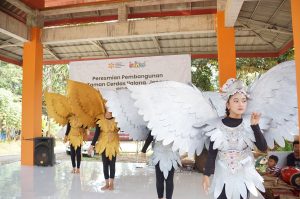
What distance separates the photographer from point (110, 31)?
680 centimetres

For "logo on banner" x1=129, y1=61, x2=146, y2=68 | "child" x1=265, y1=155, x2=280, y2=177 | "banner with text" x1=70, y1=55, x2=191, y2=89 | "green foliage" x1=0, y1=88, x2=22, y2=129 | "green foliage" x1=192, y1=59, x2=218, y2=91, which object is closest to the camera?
"child" x1=265, y1=155, x2=280, y2=177

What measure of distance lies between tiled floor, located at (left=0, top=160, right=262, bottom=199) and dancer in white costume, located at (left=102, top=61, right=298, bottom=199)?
84.3 inches

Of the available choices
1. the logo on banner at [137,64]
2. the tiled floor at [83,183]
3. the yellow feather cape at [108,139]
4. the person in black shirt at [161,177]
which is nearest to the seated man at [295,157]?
the tiled floor at [83,183]

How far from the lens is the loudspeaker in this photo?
23.5 ft

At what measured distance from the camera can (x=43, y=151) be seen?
7.21 metres

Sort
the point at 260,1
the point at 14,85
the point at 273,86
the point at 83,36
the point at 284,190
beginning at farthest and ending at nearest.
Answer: the point at 14,85 < the point at 83,36 < the point at 260,1 < the point at 284,190 < the point at 273,86

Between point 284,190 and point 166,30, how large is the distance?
12.8 ft

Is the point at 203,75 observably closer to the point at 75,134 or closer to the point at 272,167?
the point at 75,134

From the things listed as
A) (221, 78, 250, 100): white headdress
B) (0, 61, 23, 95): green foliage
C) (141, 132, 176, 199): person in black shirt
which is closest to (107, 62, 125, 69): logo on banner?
(141, 132, 176, 199): person in black shirt

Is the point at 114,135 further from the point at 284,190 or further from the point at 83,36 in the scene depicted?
the point at 83,36

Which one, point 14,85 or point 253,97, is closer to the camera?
point 253,97

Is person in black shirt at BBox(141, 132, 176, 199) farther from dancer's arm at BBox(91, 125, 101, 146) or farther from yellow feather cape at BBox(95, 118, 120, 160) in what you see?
dancer's arm at BBox(91, 125, 101, 146)

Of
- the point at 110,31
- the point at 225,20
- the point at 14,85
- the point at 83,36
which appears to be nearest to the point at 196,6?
the point at 225,20

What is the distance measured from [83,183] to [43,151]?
245cm
